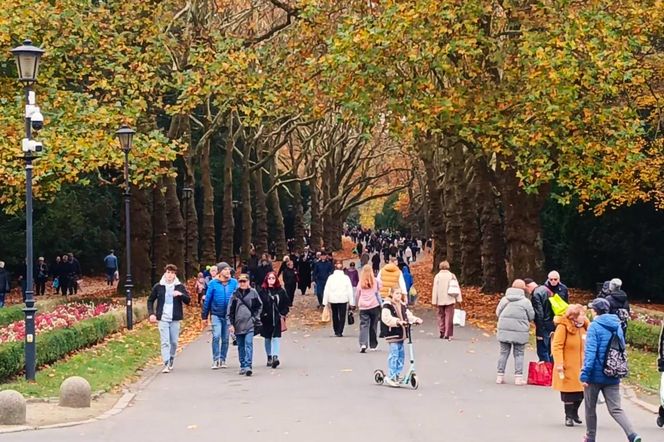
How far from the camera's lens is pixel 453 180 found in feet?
144

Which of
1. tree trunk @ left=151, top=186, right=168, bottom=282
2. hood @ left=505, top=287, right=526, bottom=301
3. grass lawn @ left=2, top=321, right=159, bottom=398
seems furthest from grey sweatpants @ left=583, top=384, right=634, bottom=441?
tree trunk @ left=151, top=186, right=168, bottom=282

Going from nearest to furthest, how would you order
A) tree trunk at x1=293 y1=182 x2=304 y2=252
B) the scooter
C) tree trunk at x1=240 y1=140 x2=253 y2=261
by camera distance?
the scooter < tree trunk at x1=240 y1=140 x2=253 y2=261 < tree trunk at x1=293 y1=182 x2=304 y2=252

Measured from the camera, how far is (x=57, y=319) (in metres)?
23.0

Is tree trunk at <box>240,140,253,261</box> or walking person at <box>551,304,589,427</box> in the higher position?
tree trunk at <box>240,140,253,261</box>

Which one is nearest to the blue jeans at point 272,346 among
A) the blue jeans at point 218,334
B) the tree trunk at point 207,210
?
the blue jeans at point 218,334

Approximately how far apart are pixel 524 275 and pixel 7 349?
18.0 meters

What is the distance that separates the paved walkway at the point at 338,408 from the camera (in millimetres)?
12383

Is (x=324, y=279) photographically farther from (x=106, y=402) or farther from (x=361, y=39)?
(x=106, y=402)

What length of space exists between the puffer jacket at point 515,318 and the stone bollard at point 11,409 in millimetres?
7710

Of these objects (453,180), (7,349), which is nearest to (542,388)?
(7,349)

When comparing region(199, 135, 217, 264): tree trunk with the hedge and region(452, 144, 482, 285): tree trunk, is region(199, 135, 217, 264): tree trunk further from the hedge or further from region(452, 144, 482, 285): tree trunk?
the hedge

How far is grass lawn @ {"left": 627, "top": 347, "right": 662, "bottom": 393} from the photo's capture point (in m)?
17.5

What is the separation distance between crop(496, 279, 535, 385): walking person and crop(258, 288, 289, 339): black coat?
406 centimetres

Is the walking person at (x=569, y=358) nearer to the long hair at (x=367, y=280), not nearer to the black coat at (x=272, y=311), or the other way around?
the black coat at (x=272, y=311)
